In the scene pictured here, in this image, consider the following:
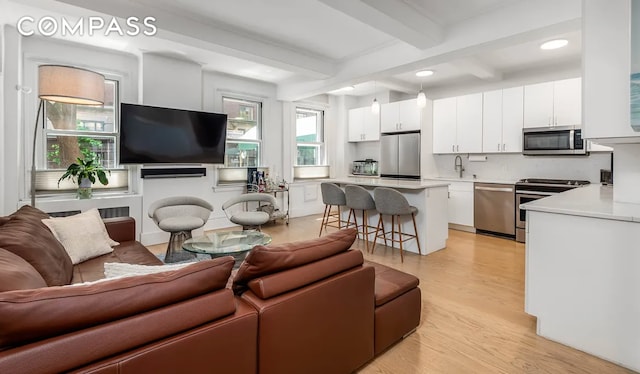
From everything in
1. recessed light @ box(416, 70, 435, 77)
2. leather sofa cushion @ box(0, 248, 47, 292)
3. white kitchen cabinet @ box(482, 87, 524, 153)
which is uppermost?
recessed light @ box(416, 70, 435, 77)

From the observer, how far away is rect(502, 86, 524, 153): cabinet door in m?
4.78

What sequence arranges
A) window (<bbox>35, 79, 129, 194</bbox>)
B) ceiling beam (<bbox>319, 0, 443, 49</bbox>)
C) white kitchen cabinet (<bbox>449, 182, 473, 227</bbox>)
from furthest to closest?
white kitchen cabinet (<bbox>449, 182, 473, 227</bbox>), window (<bbox>35, 79, 129, 194</bbox>), ceiling beam (<bbox>319, 0, 443, 49</bbox>)

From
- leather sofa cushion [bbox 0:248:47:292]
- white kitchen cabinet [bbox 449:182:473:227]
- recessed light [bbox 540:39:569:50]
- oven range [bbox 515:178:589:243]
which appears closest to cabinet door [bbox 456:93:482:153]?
white kitchen cabinet [bbox 449:182:473:227]

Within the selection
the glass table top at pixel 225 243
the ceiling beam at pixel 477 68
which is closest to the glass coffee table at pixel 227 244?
the glass table top at pixel 225 243

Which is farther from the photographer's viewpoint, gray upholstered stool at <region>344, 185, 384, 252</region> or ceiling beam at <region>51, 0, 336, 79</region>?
gray upholstered stool at <region>344, 185, 384, 252</region>

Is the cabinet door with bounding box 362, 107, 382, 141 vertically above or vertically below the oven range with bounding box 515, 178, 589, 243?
above

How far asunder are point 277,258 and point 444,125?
16.8 feet

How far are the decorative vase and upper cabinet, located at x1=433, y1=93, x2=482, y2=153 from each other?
5.52 metres

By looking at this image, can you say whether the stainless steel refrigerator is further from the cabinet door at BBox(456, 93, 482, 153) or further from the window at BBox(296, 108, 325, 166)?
the window at BBox(296, 108, 325, 166)

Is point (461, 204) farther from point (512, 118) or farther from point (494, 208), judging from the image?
point (512, 118)

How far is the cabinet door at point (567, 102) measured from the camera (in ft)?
13.9

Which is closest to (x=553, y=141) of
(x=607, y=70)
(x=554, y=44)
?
(x=554, y=44)

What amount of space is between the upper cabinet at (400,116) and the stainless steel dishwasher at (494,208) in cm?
163

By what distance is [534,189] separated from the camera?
4.42 meters
